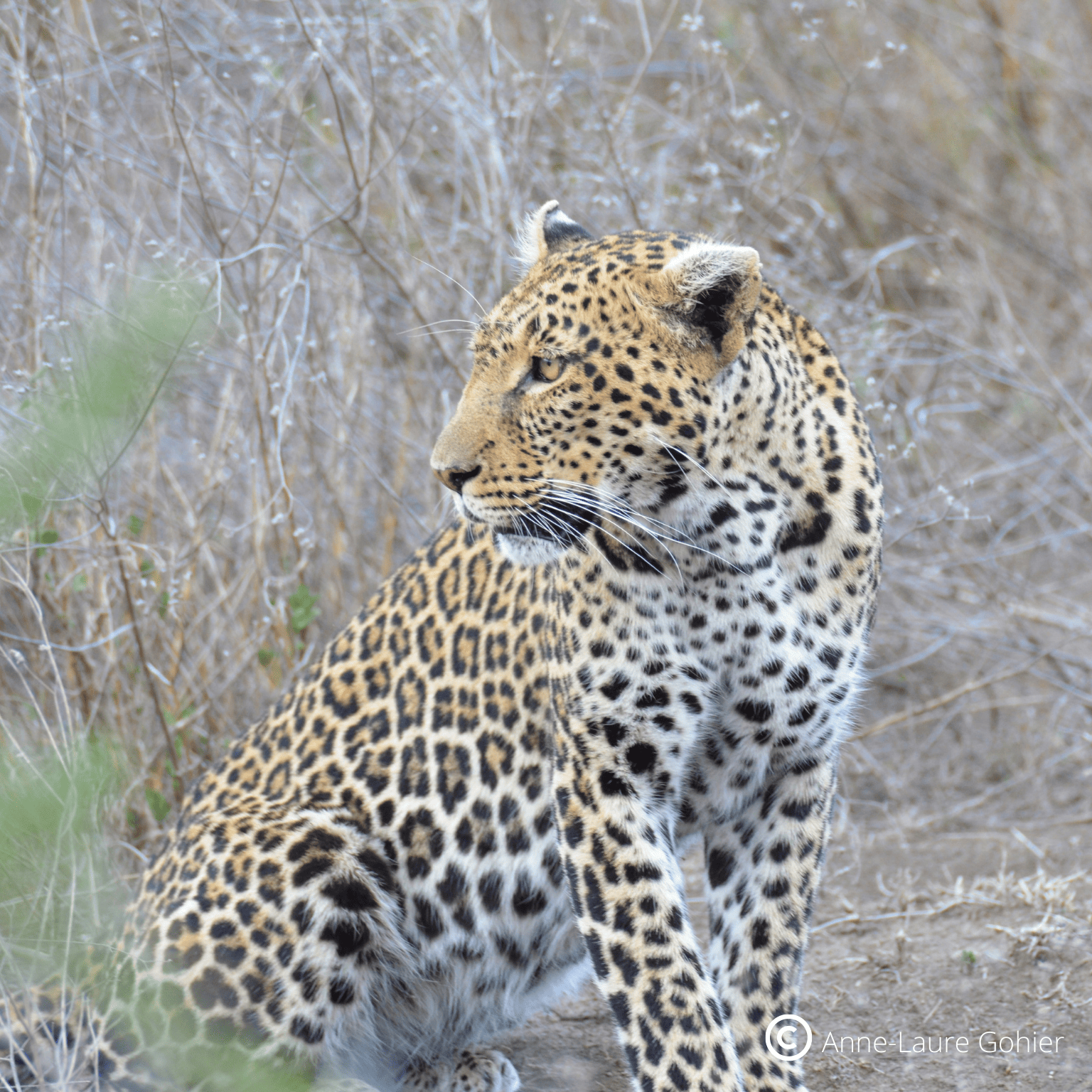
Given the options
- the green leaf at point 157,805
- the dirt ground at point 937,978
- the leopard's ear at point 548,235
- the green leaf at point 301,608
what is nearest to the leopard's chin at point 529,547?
the leopard's ear at point 548,235

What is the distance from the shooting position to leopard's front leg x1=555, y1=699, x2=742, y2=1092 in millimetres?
3303

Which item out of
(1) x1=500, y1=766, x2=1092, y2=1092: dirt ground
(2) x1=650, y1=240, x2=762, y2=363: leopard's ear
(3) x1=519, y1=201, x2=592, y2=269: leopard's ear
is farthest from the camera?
(1) x1=500, y1=766, x2=1092, y2=1092: dirt ground

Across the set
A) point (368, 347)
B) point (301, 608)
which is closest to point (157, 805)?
point (301, 608)

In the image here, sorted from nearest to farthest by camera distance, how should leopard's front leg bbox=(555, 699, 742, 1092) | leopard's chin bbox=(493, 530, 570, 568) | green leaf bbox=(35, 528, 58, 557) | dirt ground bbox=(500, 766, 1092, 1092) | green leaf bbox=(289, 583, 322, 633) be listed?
leopard's front leg bbox=(555, 699, 742, 1092) < leopard's chin bbox=(493, 530, 570, 568) < dirt ground bbox=(500, 766, 1092, 1092) < green leaf bbox=(35, 528, 58, 557) < green leaf bbox=(289, 583, 322, 633)

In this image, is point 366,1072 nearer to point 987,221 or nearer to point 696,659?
point 696,659

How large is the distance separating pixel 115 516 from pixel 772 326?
313 cm

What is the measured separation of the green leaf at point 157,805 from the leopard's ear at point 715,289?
9.88 feet

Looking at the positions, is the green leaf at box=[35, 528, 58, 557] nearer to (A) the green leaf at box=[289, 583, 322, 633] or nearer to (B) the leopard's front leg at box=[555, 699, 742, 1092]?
(A) the green leaf at box=[289, 583, 322, 633]

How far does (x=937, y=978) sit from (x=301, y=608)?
2.80 metres

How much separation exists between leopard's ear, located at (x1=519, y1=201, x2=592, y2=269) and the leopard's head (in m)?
0.34

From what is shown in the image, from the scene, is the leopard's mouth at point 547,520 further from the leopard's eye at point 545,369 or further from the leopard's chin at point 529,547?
the leopard's eye at point 545,369
